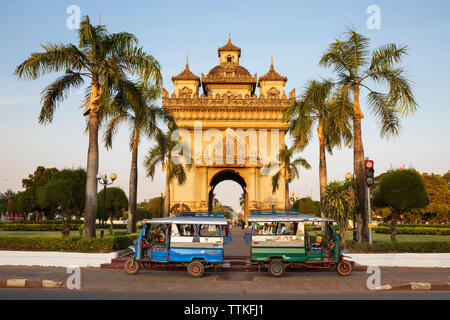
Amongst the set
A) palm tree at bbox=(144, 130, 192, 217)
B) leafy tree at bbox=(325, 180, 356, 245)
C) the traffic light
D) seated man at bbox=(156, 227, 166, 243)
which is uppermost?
palm tree at bbox=(144, 130, 192, 217)

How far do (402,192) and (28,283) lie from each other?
23893 mm

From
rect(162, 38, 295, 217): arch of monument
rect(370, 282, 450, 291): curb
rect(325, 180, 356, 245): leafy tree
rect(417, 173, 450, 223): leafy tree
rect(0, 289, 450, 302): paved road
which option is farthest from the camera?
rect(417, 173, 450, 223): leafy tree

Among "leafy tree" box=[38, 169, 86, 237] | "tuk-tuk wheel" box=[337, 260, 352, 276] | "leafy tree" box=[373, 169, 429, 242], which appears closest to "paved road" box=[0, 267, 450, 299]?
"tuk-tuk wheel" box=[337, 260, 352, 276]

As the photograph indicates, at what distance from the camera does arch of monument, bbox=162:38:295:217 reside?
48.7 metres

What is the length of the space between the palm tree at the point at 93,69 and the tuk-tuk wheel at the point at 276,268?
7773 mm

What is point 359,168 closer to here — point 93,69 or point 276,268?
point 276,268

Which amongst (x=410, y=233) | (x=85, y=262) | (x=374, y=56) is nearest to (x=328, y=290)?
(x=85, y=262)

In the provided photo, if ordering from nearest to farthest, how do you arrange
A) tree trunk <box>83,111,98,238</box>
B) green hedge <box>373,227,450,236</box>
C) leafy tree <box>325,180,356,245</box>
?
tree trunk <box>83,111,98,238</box>
leafy tree <box>325,180,356,245</box>
green hedge <box>373,227,450,236</box>

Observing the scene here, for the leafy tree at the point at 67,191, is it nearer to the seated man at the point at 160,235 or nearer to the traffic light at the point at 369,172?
the seated man at the point at 160,235

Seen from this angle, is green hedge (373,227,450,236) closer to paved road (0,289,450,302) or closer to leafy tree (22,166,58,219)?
paved road (0,289,450,302)

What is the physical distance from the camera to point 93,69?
1655cm

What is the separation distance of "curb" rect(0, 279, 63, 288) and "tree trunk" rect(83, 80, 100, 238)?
5.11 meters
